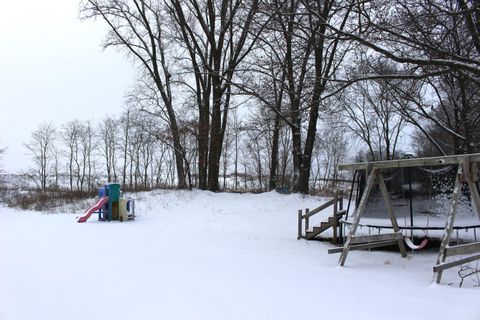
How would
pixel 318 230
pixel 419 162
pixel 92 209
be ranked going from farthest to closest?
1. pixel 92 209
2. pixel 318 230
3. pixel 419 162

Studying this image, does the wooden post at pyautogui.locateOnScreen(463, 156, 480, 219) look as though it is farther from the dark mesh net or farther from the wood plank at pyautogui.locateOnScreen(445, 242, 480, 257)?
the dark mesh net

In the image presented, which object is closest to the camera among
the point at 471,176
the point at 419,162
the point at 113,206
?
the point at 471,176

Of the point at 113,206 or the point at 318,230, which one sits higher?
the point at 113,206

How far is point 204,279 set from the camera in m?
6.50

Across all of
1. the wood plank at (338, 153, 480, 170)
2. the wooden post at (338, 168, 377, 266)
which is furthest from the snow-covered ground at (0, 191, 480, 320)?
the wood plank at (338, 153, 480, 170)

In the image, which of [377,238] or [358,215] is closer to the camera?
[358,215]

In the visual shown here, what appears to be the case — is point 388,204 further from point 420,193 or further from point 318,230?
point 318,230

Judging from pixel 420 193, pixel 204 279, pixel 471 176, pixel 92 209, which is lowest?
pixel 204 279

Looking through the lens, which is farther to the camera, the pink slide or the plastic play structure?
the plastic play structure

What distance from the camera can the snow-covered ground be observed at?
4938mm

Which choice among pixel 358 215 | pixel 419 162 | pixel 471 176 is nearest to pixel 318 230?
pixel 358 215

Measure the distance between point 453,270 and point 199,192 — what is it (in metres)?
15.5

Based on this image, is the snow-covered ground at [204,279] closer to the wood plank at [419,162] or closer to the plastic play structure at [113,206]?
Result: the wood plank at [419,162]

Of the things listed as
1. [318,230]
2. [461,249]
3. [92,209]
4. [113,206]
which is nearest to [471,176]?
[461,249]
